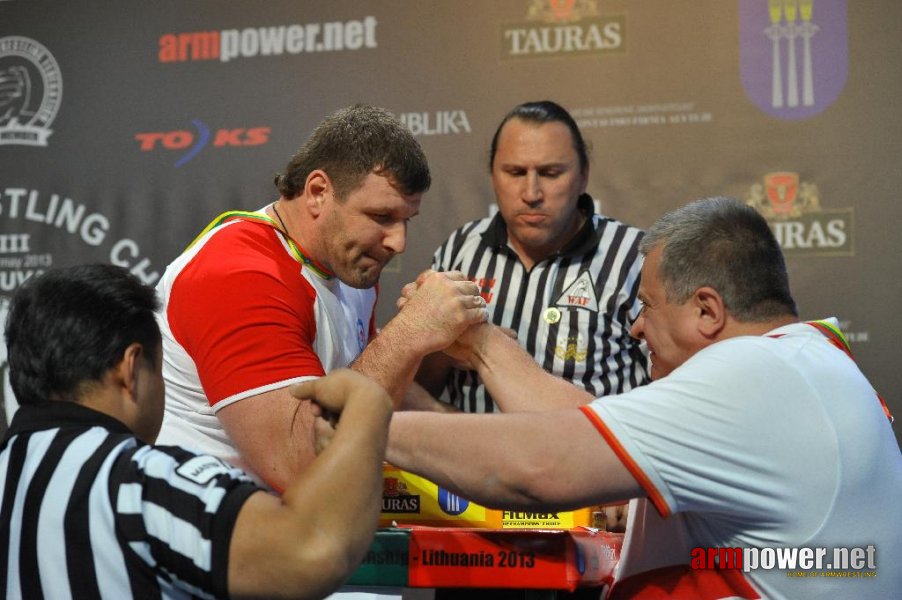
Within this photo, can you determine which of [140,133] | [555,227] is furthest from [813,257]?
[140,133]

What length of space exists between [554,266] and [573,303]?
15 cm

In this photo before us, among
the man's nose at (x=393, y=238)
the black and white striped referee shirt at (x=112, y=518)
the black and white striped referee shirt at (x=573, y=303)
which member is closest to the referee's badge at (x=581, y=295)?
the black and white striped referee shirt at (x=573, y=303)

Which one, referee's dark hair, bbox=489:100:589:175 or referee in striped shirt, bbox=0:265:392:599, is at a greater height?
referee's dark hair, bbox=489:100:589:175

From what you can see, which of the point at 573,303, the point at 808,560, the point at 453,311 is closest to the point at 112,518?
the point at 808,560

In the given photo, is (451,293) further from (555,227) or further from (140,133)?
(140,133)

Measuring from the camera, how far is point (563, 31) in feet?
12.4

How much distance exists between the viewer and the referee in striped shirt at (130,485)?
1.11 m

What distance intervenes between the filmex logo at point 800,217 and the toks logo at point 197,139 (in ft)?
6.35

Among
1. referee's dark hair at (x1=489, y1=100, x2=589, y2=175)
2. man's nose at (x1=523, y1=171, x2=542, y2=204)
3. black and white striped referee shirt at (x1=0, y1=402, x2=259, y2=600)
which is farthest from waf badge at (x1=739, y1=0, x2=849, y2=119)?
black and white striped referee shirt at (x1=0, y1=402, x2=259, y2=600)

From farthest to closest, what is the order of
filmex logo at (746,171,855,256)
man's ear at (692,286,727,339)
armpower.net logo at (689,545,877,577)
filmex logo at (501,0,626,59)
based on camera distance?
1. filmex logo at (501,0,626,59)
2. filmex logo at (746,171,855,256)
3. man's ear at (692,286,727,339)
4. armpower.net logo at (689,545,877,577)

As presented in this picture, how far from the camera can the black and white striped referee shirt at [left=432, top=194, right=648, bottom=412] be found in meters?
2.99

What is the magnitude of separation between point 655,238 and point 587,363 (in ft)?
4.34

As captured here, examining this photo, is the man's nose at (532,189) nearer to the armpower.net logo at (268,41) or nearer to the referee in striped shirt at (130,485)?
the armpower.net logo at (268,41)

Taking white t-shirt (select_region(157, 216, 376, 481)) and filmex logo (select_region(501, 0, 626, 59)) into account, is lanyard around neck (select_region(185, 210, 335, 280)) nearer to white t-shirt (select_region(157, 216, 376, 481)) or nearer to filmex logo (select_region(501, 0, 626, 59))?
white t-shirt (select_region(157, 216, 376, 481))
